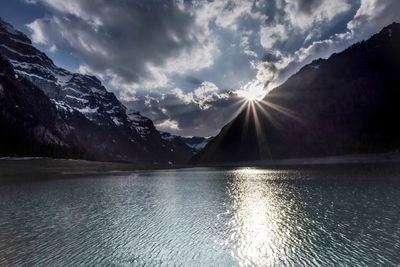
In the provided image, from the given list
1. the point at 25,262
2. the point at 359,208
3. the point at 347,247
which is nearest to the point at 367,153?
the point at 359,208

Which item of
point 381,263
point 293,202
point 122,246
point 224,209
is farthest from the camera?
point 293,202

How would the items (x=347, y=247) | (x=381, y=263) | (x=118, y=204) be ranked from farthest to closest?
1. (x=118, y=204)
2. (x=347, y=247)
3. (x=381, y=263)

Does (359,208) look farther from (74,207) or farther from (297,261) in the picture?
(74,207)

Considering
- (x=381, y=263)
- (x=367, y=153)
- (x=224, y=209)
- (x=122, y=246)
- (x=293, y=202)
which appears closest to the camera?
(x=381, y=263)

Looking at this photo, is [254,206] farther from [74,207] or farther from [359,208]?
[74,207]

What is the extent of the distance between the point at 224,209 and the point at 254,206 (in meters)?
4.33

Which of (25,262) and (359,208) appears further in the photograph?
(359,208)

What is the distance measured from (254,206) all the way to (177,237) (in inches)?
561

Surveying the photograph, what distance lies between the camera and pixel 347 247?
48.1 feet

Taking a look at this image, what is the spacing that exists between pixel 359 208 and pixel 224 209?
16.2 meters

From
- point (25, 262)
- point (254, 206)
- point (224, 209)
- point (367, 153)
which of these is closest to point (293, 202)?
point (254, 206)

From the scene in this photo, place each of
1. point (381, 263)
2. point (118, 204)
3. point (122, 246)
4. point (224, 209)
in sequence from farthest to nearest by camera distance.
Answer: point (118, 204)
point (224, 209)
point (122, 246)
point (381, 263)

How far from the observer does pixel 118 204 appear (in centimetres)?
3222

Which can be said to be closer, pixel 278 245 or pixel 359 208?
pixel 278 245
